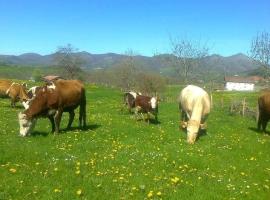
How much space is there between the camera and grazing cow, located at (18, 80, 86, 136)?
18453 millimetres

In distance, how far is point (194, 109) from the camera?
67.0 feet

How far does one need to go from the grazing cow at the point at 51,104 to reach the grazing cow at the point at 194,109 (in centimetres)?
634

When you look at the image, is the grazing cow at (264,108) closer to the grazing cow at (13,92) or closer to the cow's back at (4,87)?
the grazing cow at (13,92)

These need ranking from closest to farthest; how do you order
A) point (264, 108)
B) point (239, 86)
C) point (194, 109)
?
point (194, 109) < point (264, 108) < point (239, 86)

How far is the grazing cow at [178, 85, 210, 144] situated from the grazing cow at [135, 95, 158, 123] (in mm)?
2419

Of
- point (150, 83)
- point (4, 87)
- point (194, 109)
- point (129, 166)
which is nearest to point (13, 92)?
point (4, 87)

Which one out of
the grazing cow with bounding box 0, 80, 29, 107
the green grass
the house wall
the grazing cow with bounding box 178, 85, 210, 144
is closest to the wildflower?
the green grass

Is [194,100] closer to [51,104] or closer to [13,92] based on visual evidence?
[51,104]

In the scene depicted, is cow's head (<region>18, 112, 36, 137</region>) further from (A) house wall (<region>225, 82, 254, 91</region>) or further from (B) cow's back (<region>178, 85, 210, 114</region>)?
(A) house wall (<region>225, 82, 254, 91</region>)

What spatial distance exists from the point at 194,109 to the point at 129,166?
312 inches

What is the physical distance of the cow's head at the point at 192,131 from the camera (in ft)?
60.7

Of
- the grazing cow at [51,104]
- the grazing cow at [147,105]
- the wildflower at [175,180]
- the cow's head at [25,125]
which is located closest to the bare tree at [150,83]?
the grazing cow at [147,105]

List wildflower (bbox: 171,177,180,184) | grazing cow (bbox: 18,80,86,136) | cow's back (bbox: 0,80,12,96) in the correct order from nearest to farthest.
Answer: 1. wildflower (bbox: 171,177,180,184)
2. grazing cow (bbox: 18,80,86,136)
3. cow's back (bbox: 0,80,12,96)

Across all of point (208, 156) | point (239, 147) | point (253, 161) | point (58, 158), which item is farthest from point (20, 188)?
point (239, 147)
